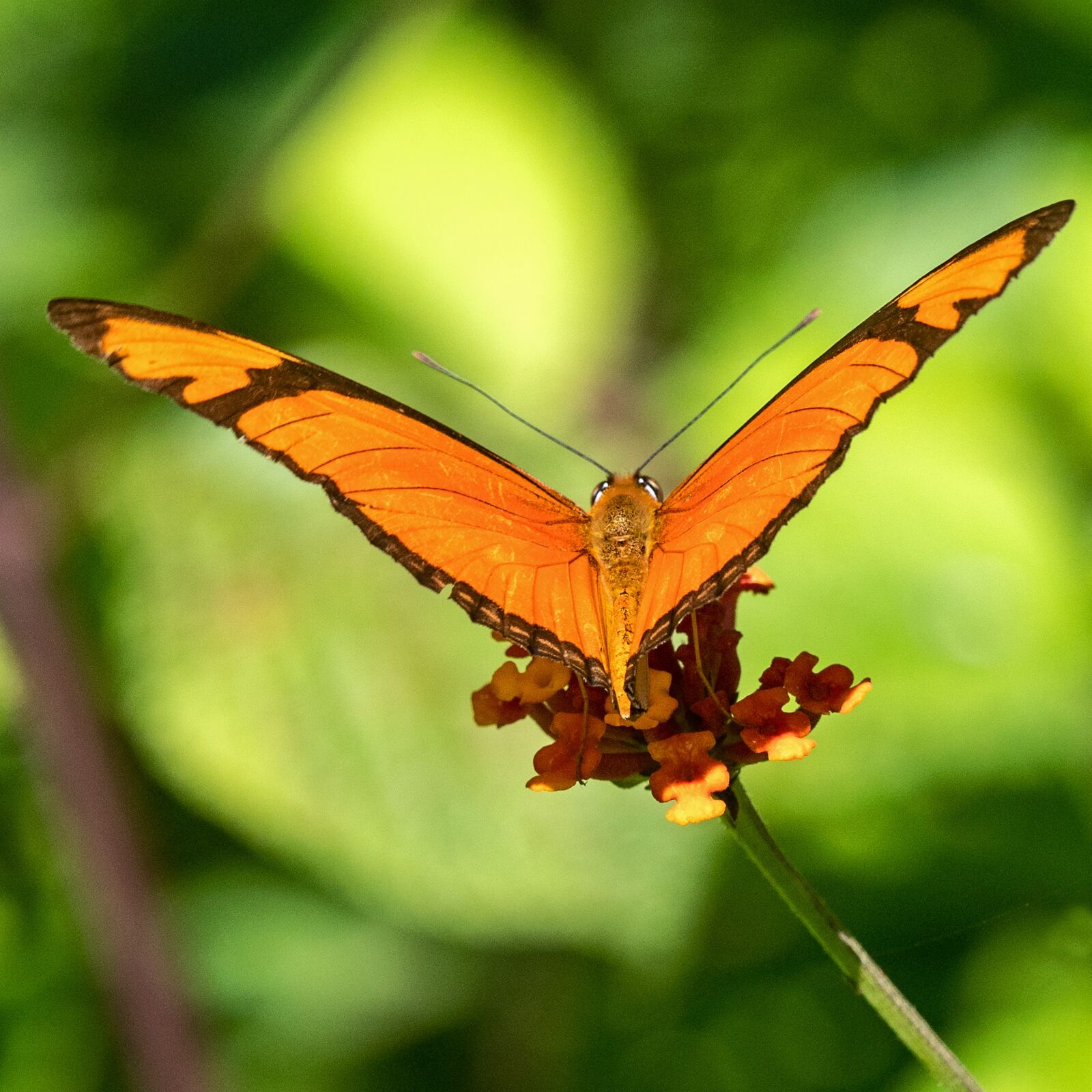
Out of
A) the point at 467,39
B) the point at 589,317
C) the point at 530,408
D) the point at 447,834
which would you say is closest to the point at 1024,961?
the point at 447,834

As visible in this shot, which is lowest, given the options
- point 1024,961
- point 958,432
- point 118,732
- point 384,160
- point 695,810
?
point 1024,961

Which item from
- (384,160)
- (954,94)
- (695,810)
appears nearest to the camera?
(695,810)

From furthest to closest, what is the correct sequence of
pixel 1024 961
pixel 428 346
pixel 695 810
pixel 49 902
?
pixel 428 346, pixel 49 902, pixel 1024 961, pixel 695 810

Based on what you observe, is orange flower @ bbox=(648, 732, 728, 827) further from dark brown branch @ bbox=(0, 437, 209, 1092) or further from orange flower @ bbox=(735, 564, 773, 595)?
dark brown branch @ bbox=(0, 437, 209, 1092)

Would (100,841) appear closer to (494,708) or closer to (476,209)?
(494,708)

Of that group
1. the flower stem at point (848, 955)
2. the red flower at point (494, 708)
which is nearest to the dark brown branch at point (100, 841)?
the red flower at point (494, 708)

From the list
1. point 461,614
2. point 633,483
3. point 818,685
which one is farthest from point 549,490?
point 461,614

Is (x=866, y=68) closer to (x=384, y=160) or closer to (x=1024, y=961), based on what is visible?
(x=384, y=160)

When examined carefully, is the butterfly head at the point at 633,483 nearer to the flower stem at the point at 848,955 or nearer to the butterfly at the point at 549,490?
the butterfly at the point at 549,490
